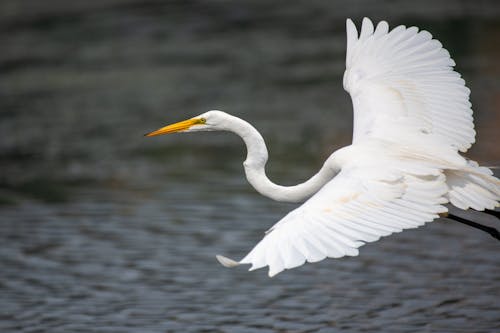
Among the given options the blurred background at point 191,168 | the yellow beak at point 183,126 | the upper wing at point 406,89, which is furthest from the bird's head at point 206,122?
the blurred background at point 191,168

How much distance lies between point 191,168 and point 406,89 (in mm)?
4771

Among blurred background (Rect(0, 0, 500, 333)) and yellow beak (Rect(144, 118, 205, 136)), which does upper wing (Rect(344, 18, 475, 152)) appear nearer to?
yellow beak (Rect(144, 118, 205, 136))

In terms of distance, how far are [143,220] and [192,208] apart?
1.68ft

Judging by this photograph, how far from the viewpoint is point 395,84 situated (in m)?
6.55

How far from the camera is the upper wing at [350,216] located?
452 cm

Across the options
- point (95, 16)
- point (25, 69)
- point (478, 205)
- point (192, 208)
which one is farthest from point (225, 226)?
point (95, 16)

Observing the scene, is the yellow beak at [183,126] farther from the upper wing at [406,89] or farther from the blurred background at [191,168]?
the blurred background at [191,168]

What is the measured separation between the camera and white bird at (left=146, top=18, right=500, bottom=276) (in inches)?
189

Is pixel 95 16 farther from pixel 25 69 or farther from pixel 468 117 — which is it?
pixel 468 117

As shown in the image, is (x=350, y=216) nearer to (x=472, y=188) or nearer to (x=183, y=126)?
(x=472, y=188)

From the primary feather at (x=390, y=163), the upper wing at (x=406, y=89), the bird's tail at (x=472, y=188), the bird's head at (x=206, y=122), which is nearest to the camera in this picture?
the primary feather at (x=390, y=163)

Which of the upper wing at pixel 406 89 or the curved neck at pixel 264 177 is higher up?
the upper wing at pixel 406 89

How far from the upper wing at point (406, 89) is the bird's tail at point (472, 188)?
1.45 feet

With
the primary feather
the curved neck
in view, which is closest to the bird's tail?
the primary feather
